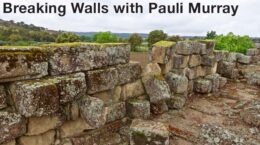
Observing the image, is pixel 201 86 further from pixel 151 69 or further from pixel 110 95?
pixel 110 95

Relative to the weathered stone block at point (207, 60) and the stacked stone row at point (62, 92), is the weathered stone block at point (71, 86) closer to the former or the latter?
the stacked stone row at point (62, 92)

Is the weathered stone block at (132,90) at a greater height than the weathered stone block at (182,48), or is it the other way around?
the weathered stone block at (182,48)

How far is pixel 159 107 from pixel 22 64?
10.1ft

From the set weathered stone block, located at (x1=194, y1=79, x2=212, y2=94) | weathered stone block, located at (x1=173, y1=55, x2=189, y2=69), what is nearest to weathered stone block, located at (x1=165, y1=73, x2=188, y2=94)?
weathered stone block, located at (x1=173, y1=55, x2=189, y2=69)

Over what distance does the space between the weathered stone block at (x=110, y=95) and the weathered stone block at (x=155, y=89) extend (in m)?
0.70

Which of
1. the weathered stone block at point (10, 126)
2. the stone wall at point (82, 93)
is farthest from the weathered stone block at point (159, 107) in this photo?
the weathered stone block at point (10, 126)

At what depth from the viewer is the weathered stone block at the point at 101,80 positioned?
4391mm

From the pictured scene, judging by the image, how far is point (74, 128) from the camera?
4301mm

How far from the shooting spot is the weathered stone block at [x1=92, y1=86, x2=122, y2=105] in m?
4.74

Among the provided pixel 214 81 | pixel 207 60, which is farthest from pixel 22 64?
pixel 214 81

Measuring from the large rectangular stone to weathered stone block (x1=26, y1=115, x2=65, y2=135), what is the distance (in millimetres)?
602

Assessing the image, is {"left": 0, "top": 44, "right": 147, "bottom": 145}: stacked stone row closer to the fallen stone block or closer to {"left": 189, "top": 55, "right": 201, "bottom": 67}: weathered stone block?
the fallen stone block

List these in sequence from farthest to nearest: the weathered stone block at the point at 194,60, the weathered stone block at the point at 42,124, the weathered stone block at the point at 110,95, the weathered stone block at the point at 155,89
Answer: the weathered stone block at the point at 194,60 < the weathered stone block at the point at 155,89 < the weathered stone block at the point at 110,95 < the weathered stone block at the point at 42,124

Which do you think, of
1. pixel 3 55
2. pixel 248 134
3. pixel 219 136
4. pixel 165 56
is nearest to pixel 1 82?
pixel 3 55
